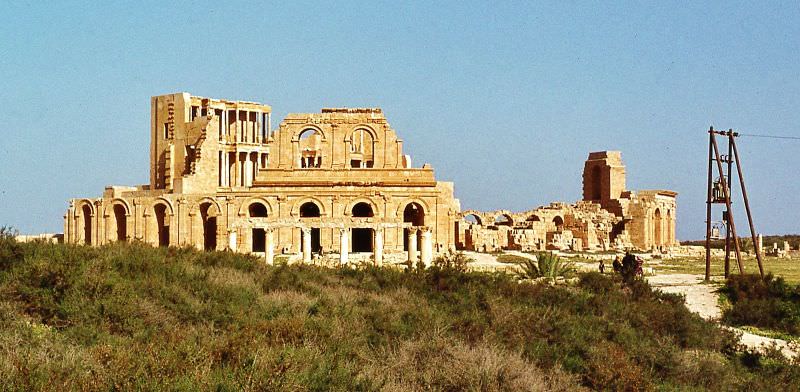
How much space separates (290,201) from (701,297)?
20293 mm

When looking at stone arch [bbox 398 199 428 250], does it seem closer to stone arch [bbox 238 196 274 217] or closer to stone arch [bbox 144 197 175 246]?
stone arch [bbox 238 196 274 217]

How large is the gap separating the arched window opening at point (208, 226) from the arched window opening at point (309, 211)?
4.19 m

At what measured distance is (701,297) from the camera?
22906mm

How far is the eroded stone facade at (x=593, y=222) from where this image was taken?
45.2 meters

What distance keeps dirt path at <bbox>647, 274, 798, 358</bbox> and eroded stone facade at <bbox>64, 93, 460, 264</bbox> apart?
32.7 feet

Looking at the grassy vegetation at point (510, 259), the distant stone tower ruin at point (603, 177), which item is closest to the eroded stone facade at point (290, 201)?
the grassy vegetation at point (510, 259)

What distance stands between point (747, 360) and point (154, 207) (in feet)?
104

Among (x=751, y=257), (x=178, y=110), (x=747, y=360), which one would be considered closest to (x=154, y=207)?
(x=178, y=110)

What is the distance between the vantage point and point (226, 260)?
58.9 feet

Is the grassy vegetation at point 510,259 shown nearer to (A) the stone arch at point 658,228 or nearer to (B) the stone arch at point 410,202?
(B) the stone arch at point 410,202

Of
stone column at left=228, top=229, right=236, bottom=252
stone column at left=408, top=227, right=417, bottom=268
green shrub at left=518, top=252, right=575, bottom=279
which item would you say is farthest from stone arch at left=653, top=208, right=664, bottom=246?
green shrub at left=518, top=252, right=575, bottom=279

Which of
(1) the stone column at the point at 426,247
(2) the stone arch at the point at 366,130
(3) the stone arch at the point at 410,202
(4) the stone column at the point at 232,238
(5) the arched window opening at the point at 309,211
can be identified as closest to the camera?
(1) the stone column at the point at 426,247

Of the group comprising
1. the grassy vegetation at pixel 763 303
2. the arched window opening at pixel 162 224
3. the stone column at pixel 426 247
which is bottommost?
the grassy vegetation at pixel 763 303

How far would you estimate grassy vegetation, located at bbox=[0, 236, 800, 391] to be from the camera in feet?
30.8
